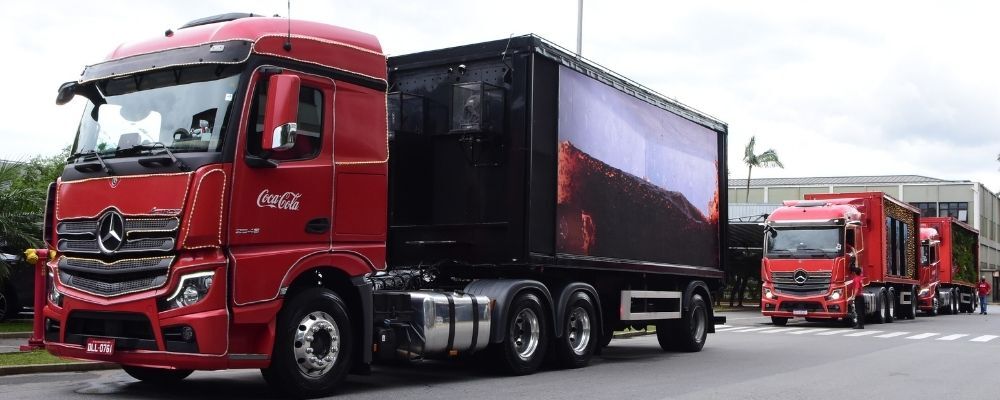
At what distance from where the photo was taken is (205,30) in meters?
8.80

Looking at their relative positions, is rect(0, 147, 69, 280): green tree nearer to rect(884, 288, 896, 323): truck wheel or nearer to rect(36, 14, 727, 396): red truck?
rect(36, 14, 727, 396): red truck

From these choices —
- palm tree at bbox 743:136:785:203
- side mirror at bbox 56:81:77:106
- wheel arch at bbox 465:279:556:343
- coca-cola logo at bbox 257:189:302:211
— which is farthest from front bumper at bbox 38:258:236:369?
palm tree at bbox 743:136:785:203

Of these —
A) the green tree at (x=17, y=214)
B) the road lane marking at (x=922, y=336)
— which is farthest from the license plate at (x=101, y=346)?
the road lane marking at (x=922, y=336)

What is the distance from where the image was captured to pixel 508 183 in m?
11.4

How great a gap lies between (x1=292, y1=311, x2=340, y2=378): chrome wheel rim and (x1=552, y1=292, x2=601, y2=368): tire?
3.95 m

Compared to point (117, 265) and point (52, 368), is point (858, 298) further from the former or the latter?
point (117, 265)

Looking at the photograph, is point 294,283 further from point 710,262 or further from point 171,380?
point 710,262

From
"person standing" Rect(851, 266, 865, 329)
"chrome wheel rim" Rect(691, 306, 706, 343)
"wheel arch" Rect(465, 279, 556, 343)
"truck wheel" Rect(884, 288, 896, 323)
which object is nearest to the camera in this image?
"wheel arch" Rect(465, 279, 556, 343)

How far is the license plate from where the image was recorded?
828 cm

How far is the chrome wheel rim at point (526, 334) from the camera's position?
38.3ft

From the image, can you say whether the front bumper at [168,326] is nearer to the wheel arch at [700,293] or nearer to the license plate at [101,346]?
the license plate at [101,346]

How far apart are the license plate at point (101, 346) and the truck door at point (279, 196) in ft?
3.83

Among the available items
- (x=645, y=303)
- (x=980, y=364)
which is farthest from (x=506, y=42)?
(x=980, y=364)

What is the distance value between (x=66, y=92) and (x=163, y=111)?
1362 mm
